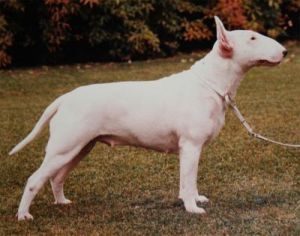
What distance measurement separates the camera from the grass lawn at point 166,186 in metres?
6.24

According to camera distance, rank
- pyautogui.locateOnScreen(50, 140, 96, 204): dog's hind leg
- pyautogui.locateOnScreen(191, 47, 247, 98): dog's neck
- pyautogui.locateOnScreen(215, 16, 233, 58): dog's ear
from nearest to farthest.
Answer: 1. pyautogui.locateOnScreen(215, 16, 233, 58): dog's ear
2. pyautogui.locateOnScreen(191, 47, 247, 98): dog's neck
3. pyautogui.locateOnScreen(50, 140, 96, 204): dog's hind leg

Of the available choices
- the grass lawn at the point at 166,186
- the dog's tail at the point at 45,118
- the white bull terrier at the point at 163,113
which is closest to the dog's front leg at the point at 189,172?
the white bull terrier at the point at 163,113

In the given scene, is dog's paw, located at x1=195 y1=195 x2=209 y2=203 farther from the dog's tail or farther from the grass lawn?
the dog's tail

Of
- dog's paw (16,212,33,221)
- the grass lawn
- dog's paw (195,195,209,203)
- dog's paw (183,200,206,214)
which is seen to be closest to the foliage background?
the grass lawn

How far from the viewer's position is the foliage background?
762 inches

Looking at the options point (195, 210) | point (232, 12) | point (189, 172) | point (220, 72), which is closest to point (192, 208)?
point (195, 210)

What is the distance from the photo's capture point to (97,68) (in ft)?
61.9

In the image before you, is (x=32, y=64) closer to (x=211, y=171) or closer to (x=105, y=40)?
(x=105, y=40)

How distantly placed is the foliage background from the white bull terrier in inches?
491

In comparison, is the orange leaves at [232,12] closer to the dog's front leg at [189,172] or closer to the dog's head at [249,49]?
the dog's head at [249,49]

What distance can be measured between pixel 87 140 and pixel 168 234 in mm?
1076

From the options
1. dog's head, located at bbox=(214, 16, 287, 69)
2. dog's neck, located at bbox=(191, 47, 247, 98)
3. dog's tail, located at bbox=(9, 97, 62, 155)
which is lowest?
dog's tail, located at bbox=(9, 97, 62, 155)

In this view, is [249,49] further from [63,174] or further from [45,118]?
[63,174]

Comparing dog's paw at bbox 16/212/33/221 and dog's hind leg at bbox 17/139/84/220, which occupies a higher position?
dog's hind leg at bbox 17/139/84/220
